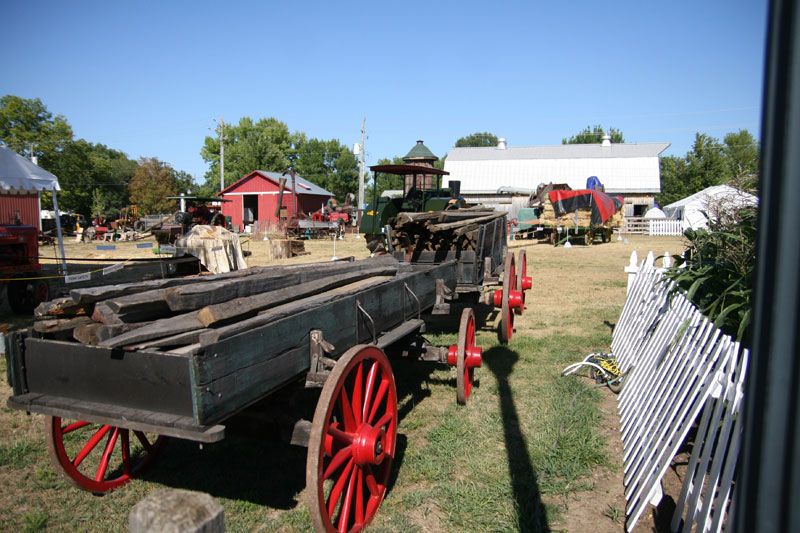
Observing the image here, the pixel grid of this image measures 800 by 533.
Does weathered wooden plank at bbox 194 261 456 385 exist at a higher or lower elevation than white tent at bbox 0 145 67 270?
lower

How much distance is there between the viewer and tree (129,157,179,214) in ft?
164

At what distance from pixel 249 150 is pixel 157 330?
54.6m

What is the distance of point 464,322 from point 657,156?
139 feet

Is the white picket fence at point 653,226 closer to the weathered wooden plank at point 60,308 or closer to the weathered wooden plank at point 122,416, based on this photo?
the weathered wooden plank at point 60,308

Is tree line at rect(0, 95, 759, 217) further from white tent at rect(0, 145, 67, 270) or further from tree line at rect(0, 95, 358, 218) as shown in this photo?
white tent at rect(0, 145, 67, 270)

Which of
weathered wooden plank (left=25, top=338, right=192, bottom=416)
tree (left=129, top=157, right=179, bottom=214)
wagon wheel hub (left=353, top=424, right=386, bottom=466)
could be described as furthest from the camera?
tree (left=129, top=157, right=179, bottom=214)

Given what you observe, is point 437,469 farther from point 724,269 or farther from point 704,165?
point 704,165

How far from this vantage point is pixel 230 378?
6.91 ft

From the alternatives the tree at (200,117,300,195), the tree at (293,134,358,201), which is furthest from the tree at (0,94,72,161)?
the tree at (293,134,358,201)

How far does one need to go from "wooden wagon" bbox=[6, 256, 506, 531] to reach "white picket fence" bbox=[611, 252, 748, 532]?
160 cm

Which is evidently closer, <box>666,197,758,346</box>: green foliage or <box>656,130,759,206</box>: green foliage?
<box>666,197,758,346</box>: green foliage

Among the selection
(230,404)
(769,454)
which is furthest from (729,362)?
(230,404)

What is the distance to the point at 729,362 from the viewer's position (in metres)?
2.63

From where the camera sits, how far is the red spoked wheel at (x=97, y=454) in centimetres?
289
